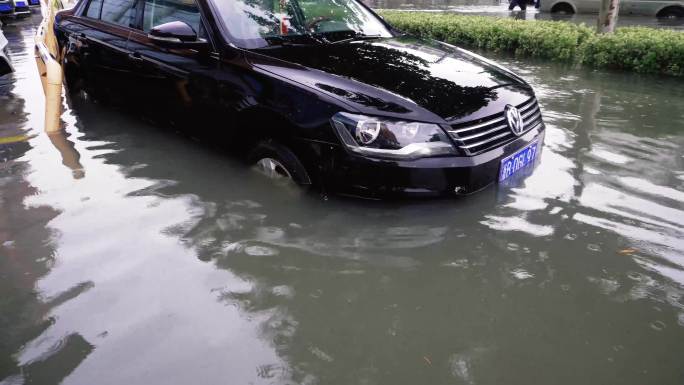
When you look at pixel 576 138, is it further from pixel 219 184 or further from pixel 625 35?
pixel 625 35

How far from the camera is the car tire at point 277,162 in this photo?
11.3ft

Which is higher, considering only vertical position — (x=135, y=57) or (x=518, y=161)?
(x=135, y=57)

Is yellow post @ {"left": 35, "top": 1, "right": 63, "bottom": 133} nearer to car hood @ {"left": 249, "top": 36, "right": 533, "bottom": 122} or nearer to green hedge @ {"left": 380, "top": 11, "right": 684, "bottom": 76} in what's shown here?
car hood @ {"left": 249, "top": 36, "right": 533, "bottom": 122}

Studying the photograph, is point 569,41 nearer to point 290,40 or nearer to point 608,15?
point 608,15

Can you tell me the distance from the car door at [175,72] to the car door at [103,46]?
0.22 metres

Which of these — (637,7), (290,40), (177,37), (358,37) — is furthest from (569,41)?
(637,7)

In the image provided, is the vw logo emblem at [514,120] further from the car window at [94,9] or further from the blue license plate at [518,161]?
the car window at [94,9]

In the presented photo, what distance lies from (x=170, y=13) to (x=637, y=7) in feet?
53.8

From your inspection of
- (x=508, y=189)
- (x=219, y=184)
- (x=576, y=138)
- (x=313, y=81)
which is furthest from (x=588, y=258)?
(x=219, y=184)

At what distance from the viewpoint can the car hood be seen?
3.12 m

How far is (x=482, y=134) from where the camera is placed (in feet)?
10.6

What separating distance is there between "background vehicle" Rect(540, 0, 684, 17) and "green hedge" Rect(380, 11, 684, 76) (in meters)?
8.51

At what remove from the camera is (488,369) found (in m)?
2.23

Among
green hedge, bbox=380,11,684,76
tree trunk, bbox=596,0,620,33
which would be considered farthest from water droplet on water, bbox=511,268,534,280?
tree trunk, bbox=596,0,620,33
